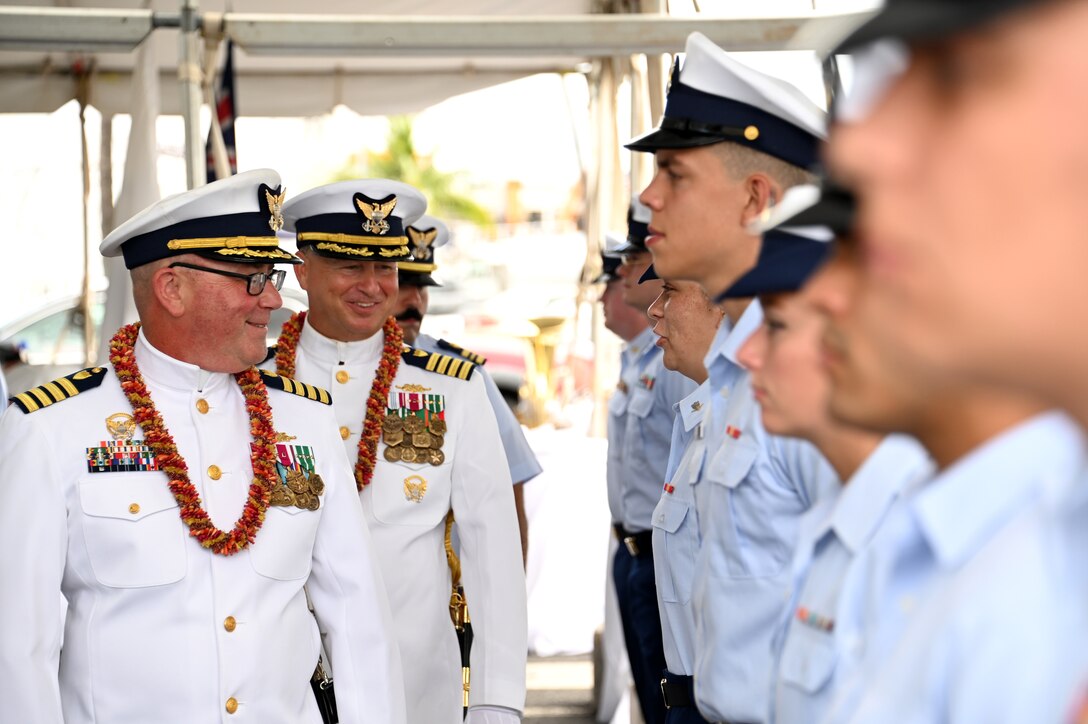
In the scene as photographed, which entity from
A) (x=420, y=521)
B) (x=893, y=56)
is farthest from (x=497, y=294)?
(x=893, y=56)

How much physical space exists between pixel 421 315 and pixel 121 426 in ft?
9.27

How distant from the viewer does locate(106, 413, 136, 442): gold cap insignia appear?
2.66 meters

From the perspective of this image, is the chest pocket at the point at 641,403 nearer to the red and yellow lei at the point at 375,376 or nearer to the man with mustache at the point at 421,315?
the man with mustache at the point at 421,315

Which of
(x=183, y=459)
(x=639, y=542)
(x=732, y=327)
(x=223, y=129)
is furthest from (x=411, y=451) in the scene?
(x=223, y=129)

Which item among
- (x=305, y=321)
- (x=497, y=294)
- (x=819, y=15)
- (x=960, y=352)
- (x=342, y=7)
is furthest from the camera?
(x=497, y=294)

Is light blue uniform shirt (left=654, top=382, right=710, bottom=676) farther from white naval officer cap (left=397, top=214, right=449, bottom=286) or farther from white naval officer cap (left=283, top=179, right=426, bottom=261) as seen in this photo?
white naval officer cap (left=397, top=214, right=449, bottom=286)

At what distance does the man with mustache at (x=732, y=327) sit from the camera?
231 centimetres

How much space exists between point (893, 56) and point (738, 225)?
1.85 m

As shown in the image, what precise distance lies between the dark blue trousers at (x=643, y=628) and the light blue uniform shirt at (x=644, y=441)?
210mm

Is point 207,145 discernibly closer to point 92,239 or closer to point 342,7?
point 342,7

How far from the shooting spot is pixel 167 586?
2551mm

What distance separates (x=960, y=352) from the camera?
25.3 inches

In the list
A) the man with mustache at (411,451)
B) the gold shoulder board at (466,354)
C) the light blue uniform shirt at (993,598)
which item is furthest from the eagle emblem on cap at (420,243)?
the light blue uniform shirt at (993,598)

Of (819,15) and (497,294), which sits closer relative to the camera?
(819,15)
